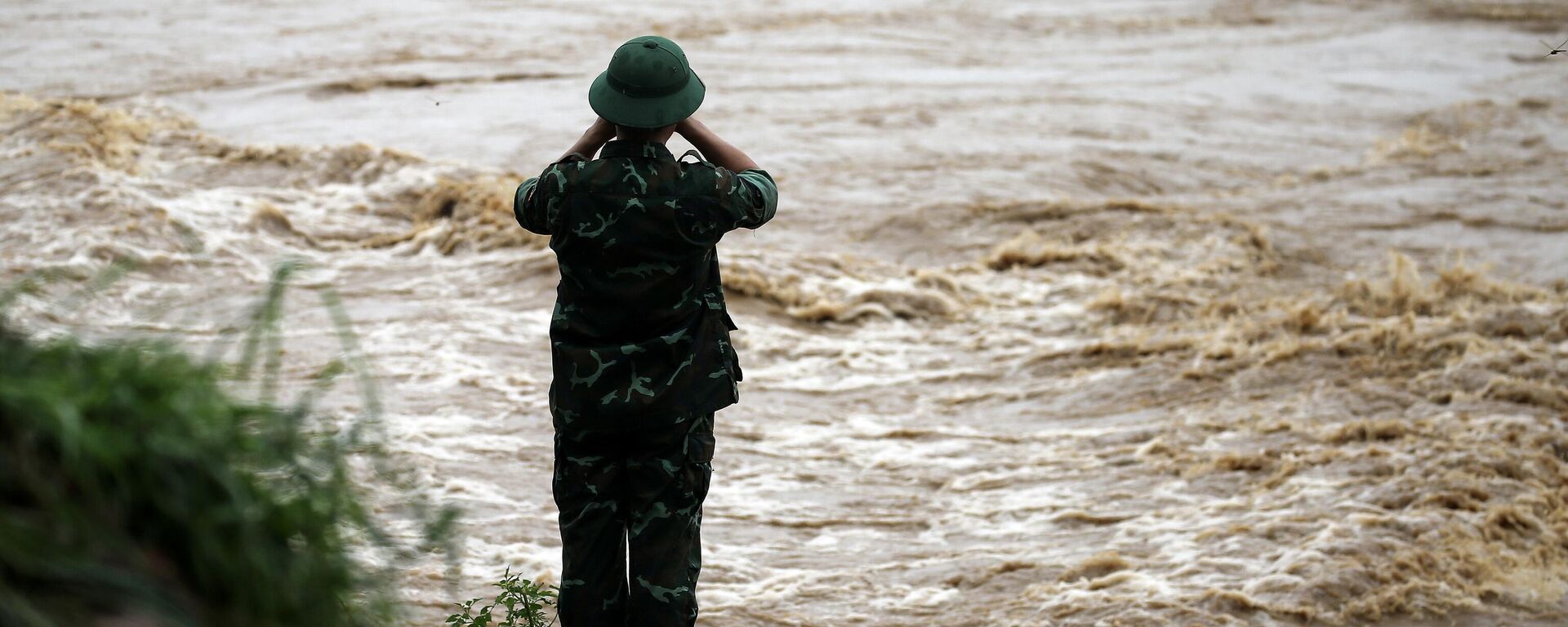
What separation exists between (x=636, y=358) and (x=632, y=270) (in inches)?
7.3

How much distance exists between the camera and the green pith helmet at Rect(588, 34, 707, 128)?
118 inches

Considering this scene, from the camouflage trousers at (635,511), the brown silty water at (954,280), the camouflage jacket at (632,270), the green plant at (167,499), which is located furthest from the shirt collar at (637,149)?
the green plant at (167,499)

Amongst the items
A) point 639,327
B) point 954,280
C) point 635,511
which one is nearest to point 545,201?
point 639,327

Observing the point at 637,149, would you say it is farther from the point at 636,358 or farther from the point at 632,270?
the point at 636,358

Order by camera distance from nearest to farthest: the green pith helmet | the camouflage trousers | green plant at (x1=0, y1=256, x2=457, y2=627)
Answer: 1. green plant at (x1=0, y1=256, x2=457, y2=627)
2. the green pith helmet
3. the camouflage trousers

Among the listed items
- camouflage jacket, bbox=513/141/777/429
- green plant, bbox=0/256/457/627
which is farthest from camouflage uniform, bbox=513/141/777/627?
green plant, bbox=0/256/457/627

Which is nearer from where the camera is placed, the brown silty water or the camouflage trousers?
the camouflage trousers

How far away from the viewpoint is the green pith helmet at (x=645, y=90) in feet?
9.81

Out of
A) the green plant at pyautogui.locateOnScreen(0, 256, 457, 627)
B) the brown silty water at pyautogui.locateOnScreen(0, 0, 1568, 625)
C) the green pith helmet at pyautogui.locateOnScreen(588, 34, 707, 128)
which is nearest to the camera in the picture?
the green plant at pyautogui.locateOnScreen(0, 256, 457, 627)

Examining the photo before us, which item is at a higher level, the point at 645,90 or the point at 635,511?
the point at 645,90

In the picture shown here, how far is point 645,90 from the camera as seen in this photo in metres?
3.01

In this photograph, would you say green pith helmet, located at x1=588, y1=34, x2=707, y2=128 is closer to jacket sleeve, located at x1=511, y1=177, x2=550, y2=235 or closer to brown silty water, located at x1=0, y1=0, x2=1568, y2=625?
jacket sleeve, located at x1=511, y1=177, x2=550, y2=235

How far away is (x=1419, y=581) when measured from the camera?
4.75m

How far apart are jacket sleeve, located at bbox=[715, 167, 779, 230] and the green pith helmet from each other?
0.17 metres
